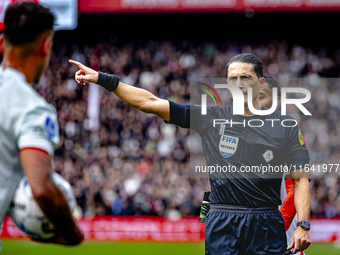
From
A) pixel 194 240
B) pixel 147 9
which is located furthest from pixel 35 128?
pixel 147 9

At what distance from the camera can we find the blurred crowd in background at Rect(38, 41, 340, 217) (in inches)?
516

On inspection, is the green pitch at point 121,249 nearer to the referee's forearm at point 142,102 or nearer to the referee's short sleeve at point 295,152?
the referee's short sleeve at point 295,152

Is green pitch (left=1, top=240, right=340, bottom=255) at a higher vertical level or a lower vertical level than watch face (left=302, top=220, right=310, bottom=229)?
lower

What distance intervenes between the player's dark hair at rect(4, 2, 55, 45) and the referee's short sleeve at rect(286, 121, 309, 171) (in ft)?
7.87

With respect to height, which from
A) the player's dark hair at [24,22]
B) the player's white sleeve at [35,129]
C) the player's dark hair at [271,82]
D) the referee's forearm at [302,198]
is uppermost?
the player's dark hair at [271,82]

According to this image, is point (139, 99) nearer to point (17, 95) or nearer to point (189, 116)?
point (189, 116)

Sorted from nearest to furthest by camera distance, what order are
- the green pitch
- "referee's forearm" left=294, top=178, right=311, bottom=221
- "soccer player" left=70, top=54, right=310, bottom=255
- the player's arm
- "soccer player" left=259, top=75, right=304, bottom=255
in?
the player's arm < "soccer player" left=70, top=54, right=310, bottom=255 < "referee's forearm" left=294, top=178, right=311, bottom=221 < "soccer player" left=259, top=75, right=304, bottom=255 < the green pitch

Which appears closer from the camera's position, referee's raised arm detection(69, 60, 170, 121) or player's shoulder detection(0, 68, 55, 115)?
player's shoulder detection(0, 68, 55, 115)

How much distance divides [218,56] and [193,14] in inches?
88.2

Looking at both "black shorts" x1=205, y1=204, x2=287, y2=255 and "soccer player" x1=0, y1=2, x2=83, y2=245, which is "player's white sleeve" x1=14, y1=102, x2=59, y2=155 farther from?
"black shorts" x1=205, y1=204, x2=287, y2=255

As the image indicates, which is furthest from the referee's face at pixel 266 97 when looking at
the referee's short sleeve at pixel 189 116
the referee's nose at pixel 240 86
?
the referee's short sleeve at pixel 189 116

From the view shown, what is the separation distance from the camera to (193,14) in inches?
613

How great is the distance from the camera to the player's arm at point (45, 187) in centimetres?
180

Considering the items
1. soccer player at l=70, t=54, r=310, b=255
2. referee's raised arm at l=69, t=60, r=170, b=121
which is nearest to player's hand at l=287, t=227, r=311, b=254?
soccer player at l=70, t=54, r=310, b=255
